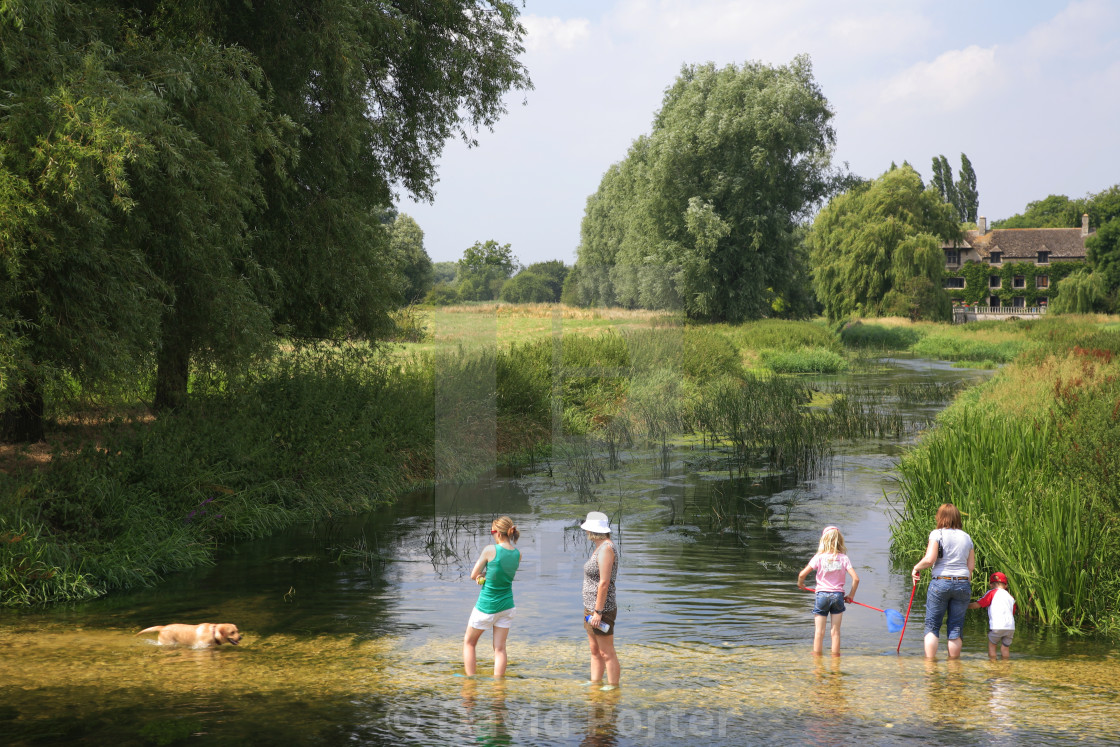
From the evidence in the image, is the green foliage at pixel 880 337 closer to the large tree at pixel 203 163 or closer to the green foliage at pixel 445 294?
the green foliage at pixel 445 294

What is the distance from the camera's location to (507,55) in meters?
21.2

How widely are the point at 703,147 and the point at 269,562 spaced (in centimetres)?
4730

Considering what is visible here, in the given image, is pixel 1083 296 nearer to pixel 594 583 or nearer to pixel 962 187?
pixel 962 187

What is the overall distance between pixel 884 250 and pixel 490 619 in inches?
2678

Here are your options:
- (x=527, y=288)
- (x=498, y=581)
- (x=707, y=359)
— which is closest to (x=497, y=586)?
(x=498, y=581)

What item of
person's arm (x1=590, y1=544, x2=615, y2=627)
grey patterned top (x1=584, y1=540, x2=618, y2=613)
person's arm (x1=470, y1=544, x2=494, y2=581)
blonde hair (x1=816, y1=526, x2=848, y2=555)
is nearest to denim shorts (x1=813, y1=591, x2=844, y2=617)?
blonde hair (x1=816, y1=526, x2=848, y2=555)

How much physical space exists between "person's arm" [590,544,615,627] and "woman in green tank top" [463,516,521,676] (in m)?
0.79

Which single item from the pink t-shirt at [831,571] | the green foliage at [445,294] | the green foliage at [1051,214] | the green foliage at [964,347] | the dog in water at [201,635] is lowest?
the dog in water at [201,635]

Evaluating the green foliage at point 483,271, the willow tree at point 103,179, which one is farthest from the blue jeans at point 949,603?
the green foliage at point 483,271

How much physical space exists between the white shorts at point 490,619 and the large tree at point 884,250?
63257 millimetres

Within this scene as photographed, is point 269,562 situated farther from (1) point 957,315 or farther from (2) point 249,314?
(1) point 957,315

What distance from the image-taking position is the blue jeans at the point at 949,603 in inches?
355

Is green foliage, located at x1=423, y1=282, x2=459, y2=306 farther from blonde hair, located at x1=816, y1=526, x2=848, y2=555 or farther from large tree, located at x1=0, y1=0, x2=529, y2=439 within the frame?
blonde hair, located at x1=816, y1=526, x2=848, y2=555

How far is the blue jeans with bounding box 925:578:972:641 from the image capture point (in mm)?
9016
